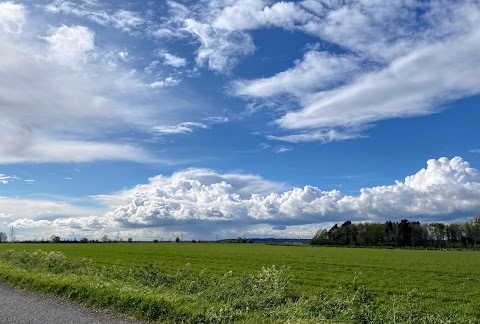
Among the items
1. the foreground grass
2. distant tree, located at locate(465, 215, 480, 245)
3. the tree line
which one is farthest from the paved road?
distant tree, located at locate(465, 215, 480, 245)

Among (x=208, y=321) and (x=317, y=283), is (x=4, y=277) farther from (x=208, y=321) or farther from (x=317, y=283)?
(x=317, y=283)

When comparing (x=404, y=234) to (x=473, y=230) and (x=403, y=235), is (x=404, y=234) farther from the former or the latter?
(x=473, y=230)

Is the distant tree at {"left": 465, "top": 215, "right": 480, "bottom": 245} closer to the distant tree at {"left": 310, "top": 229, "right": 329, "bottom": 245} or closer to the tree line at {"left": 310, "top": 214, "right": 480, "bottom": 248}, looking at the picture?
the tree line at {"left": 310, "top": 214, "right": 480, "bottom": 248}

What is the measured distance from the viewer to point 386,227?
570 feet

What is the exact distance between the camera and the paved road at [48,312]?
10930mm

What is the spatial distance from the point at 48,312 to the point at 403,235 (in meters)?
164

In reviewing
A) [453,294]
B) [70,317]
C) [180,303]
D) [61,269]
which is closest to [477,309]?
[453,294]

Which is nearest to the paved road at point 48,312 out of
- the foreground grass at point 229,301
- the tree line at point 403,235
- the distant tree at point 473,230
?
the foreground grass at point 229,301

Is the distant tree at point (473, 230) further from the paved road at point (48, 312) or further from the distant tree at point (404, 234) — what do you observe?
the paved road at point (48, 312)

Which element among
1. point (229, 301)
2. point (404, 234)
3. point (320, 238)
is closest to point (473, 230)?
point (404, 234)

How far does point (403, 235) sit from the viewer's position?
160 metres

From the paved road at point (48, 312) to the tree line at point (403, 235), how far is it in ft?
510

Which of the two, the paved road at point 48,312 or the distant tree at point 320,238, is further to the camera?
Answer: the distant tree at point 320,238

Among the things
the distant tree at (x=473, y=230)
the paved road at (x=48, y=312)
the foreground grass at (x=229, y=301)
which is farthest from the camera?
the distant tree at (x=473, y=230)
